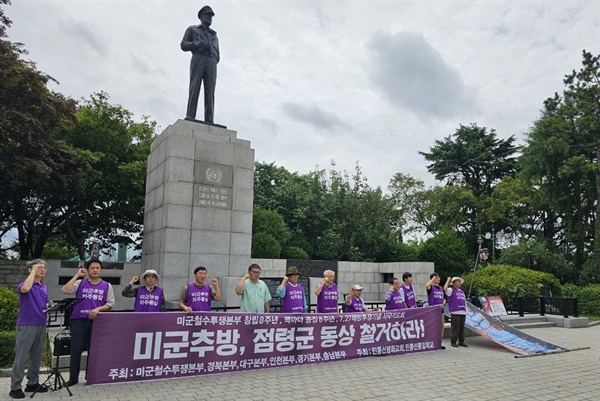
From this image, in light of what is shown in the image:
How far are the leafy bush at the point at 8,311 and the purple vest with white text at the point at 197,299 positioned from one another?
13.5 ft

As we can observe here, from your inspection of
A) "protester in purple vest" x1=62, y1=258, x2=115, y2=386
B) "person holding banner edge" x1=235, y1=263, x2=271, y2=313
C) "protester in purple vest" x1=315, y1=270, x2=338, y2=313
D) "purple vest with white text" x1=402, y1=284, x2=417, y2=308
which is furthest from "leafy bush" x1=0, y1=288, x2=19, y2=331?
"purple vest with white text" x1=402, y1=284, x2=417, y2=308

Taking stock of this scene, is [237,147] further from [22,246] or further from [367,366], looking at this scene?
[22,246]

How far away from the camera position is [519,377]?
25.1 ft

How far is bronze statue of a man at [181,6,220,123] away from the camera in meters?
12.9

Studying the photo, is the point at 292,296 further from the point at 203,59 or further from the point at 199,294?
the point at 203,59

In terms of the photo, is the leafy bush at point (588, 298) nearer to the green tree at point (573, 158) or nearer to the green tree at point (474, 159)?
the green tree at point (573, 158)

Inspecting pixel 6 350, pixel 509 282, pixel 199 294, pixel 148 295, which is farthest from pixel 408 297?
pixel 509 282

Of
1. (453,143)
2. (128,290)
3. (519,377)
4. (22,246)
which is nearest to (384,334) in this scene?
(519,377)

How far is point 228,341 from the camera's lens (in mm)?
7219

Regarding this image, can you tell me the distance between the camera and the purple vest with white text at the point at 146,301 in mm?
7102

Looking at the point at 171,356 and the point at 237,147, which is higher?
the point at 237,147

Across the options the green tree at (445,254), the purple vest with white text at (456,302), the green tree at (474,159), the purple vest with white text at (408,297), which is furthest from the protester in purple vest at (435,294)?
the green tree at (474,159)

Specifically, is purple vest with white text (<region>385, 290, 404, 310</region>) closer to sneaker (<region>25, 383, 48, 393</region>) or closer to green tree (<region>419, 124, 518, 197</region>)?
sneaker (<region>25, 383, 48, 393</region>)

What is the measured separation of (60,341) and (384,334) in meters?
5.80
